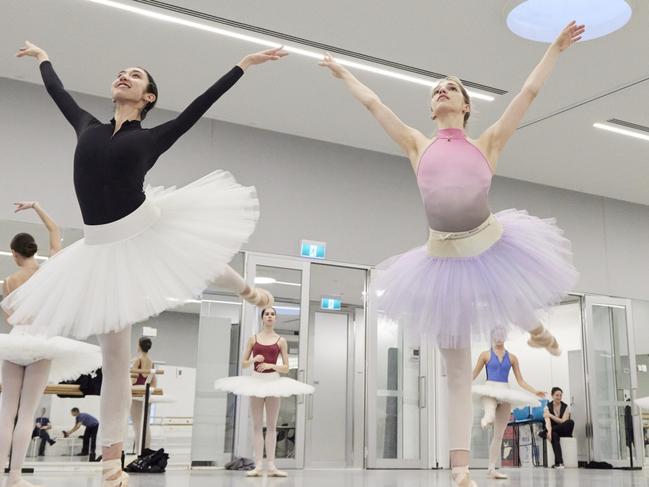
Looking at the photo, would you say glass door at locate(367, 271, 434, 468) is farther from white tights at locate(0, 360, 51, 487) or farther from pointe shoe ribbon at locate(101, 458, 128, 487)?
pointe shoe ribbon at locate(101, 458, 128, 487)

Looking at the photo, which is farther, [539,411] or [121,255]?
[539,411]

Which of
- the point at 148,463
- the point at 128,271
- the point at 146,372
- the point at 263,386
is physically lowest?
the point at 148,463

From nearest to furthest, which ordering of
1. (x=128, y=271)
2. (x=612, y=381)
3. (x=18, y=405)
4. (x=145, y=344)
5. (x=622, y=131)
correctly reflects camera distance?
(x=128, y=271), (x=18, y=405), (x=145, y=344), (x=622, y=131), (x=612, y=381)

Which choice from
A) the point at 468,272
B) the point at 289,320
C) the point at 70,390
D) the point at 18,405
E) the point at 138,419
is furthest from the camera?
the point at 289,320

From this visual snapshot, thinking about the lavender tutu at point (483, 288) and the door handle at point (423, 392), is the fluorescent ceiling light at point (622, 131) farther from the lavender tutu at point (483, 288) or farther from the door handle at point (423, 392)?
the lavender tutu at point (483, 288)

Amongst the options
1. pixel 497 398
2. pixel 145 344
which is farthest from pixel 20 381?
pixel 497 398

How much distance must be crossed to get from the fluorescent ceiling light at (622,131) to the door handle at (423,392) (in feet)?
→ 11.8

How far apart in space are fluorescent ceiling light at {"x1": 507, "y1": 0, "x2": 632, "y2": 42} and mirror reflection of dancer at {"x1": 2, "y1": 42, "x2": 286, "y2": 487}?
3.62m

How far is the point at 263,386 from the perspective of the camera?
629 centimetres

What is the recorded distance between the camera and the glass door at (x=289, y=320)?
25.5 ft

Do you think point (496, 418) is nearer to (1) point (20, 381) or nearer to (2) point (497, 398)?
(2) point (497, 398)

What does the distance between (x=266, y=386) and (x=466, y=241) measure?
3.73 m

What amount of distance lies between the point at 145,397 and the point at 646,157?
6.77m

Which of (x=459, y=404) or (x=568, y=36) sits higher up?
(x=568, y=36)
